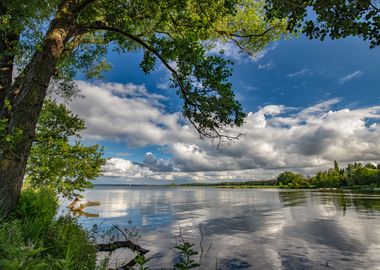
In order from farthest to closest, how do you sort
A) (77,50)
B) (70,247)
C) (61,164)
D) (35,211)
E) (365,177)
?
(365,177)
(77,50)
(61,164)
(70,247)
(35,211)

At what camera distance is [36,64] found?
8172mm

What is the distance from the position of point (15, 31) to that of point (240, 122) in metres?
9.60

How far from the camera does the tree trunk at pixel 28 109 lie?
7.10 meters

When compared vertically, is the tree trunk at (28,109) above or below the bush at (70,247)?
above

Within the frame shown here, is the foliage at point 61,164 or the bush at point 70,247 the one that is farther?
the foliage at point 61,164

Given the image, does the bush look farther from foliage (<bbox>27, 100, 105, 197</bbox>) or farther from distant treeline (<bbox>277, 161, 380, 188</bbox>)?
distant treeline (<bbox>277, 161, 380, 188</bbox>)

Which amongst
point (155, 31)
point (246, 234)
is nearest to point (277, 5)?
point (155, 31)

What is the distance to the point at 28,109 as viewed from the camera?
7.70 meters

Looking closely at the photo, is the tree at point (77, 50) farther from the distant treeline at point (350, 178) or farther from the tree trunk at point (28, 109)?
the distant treeline at point (350, 178)

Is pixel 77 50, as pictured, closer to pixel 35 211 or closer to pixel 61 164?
pixel 61 164

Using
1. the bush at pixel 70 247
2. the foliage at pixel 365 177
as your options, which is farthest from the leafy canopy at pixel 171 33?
the foliage at pixel 365 177

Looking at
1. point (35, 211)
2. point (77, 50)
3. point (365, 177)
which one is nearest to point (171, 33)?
point (77, 50)

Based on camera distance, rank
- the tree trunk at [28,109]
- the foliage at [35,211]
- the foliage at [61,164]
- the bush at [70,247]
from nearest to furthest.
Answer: the tree trunk at [28,109], the foliage at [35,211], the bush at [70,247], the foliage at [61,164]

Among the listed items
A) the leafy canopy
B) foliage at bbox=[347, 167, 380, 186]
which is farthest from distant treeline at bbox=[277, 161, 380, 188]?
the leafy canopy
